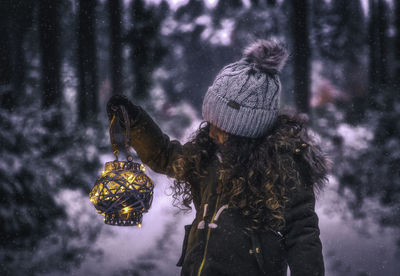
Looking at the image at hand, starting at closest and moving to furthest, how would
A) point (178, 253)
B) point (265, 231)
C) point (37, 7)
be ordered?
point (265, 231)
point (37, 7)
point (178, 253)

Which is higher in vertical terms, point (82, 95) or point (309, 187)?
point (82, 95)

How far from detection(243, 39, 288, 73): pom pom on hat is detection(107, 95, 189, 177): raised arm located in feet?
1.54

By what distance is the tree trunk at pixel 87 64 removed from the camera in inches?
84.7

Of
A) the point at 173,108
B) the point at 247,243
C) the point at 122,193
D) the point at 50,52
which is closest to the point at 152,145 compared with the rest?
the point at 122,193

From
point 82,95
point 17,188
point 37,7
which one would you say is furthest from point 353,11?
point 17,188

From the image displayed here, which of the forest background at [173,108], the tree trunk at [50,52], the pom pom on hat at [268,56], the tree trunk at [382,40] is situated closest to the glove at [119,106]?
the pom pom on hat at [268,56]

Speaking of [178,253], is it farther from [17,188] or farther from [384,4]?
[384,4]

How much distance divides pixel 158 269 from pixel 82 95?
4.15ft

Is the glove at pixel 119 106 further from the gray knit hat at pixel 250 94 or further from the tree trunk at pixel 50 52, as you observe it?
the tree trunk at pixel 50 52

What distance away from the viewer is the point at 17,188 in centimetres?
222

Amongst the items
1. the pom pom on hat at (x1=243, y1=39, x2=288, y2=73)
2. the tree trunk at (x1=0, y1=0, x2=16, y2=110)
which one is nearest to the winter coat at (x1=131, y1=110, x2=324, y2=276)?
the pom pom on hat at (x1=243, y1=39, x2=288, y2=73)

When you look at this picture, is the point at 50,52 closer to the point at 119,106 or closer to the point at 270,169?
the point at 119,106

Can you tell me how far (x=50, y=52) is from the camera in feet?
7.02

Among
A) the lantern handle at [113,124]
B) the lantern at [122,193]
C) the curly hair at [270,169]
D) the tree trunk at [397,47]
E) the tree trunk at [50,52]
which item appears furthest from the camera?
the tree trunk at [397,47]
